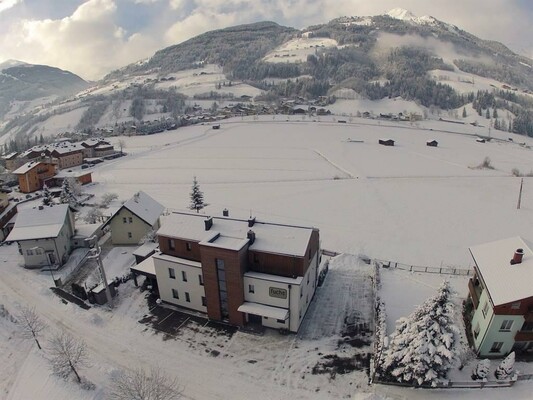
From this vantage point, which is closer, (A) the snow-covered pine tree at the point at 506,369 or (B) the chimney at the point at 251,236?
(A) the snow-covered pine tree at the point at 506,369

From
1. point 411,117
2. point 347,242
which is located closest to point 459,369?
point 347,242

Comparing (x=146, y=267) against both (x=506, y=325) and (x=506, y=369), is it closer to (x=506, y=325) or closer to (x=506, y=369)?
(x=506, y=369)

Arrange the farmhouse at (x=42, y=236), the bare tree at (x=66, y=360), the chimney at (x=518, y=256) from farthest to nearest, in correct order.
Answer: the farmhouse at (x=42, y=236) < the chimney at (x=518, y=256) < the bare tree at (x=66, y=360)

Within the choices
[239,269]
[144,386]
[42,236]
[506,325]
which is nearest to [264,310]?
[239,269]

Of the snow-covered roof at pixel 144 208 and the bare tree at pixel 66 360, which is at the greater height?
the snow-covered roof at pixel 144 208

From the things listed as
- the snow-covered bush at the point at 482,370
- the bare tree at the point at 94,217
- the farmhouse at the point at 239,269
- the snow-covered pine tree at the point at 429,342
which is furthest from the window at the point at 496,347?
the bare tree at the point at 94,217

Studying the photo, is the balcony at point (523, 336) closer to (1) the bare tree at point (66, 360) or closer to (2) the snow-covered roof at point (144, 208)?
(1) the bare tree at point (66, 360)

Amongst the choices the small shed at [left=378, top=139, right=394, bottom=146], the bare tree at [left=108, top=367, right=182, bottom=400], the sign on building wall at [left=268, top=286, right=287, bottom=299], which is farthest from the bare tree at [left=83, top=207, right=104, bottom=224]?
the small shed at [left=378, top=139, right=394, bottom=146]
